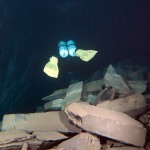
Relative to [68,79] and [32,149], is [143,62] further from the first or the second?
[32,149]

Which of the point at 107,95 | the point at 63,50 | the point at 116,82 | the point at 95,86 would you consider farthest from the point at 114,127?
the point at 63,50

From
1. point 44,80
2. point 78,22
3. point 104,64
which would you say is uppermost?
point 78,22

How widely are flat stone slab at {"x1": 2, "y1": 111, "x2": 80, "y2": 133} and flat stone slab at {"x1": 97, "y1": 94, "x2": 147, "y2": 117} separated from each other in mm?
962

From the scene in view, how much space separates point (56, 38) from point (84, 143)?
6.56m

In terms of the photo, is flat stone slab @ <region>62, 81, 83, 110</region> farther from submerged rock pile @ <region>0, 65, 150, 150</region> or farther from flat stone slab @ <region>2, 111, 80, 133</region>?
flat stone slab @ <region>2, 111, 80, 133</region>

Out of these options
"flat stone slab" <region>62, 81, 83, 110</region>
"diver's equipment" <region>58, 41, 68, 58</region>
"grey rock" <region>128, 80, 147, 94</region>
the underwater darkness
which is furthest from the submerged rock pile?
the underwater darkness

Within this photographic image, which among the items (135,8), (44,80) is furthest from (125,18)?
(44,80)

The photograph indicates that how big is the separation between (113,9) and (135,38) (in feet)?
6.55

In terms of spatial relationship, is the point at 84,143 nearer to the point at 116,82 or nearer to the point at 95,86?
the point at 116,82

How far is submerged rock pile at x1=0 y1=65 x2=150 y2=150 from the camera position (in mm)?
3918

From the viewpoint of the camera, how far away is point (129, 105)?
4742mm

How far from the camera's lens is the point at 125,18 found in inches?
391

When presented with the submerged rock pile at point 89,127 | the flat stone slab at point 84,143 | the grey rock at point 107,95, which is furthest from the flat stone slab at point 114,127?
the grey rock at point 107,95

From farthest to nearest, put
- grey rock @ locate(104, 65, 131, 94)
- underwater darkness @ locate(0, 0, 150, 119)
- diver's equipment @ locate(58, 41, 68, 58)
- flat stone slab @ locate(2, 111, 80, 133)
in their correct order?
diver's equipment @ locate(58, 41, 68, 58)
underwater darkness @ locate(0, 0, 150, 119)
grey rock @ locate(104, 65, 131, 94)
flat stone slab @ locate(2, 111, 80, 133)
